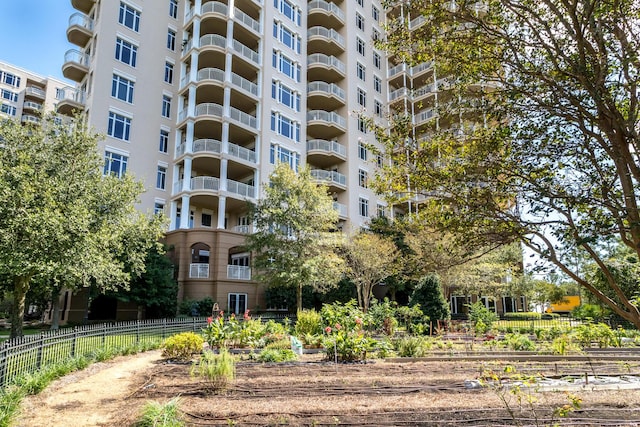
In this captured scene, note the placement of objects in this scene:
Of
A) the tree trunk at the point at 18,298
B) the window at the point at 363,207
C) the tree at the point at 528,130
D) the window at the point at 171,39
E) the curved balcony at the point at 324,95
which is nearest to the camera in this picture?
the tree at the point at 528,130

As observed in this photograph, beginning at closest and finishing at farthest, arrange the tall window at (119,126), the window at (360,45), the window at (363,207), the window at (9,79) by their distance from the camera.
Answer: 1. the tall window at (119,126)
2. the window at (363,207)
3. the window at (360,45)
4. the window at (9,79)

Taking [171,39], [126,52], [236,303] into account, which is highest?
[171,39]

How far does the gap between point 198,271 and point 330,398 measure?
21.7 meters

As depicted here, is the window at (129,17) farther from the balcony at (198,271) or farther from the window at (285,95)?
the balcony at (198,271)

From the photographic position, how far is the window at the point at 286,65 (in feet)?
116

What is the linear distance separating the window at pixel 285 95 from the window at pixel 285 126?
132 centimetres

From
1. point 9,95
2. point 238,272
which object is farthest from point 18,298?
point 9,95

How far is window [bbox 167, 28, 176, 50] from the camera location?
3300 cm

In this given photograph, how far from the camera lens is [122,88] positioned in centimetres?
→ 2942

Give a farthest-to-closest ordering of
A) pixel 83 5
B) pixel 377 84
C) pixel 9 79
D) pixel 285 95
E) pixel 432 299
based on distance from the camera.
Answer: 1. pixel 9 79
2. pixel 377 84
3. pixel 285 95
4. pixel 83 5
5. pixel 432 299

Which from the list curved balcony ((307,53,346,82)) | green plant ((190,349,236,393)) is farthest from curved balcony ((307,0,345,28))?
green plant ((190,349,236,393))

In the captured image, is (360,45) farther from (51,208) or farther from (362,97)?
(51,208)

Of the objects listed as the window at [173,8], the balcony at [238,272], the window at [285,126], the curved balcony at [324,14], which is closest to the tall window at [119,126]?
the window at [173,8]

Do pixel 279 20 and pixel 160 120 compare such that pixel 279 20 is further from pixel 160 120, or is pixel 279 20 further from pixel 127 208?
pixel 127 208
